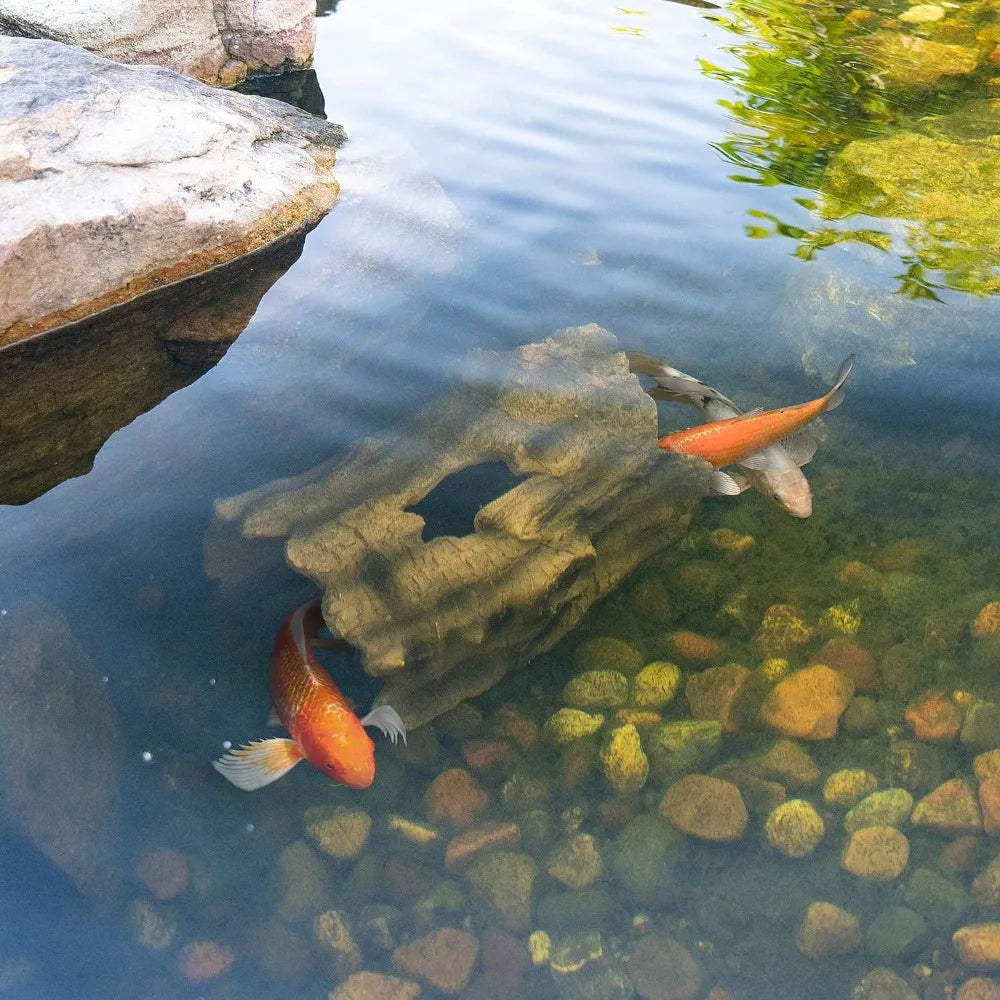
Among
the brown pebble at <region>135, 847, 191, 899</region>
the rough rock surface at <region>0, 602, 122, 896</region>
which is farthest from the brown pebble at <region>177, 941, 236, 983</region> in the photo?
the rough rock surface at <region>0, 602, 122, 896</region>

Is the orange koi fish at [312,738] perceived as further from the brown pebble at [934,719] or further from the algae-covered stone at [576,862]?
the brown pebble at [934,719]

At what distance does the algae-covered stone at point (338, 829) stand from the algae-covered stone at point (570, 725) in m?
0.70

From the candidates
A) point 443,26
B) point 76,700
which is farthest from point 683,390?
point 443,26

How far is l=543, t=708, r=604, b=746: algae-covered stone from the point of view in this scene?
10.6 feet

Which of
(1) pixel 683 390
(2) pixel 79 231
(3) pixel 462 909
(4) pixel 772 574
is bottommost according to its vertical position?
(3) pixel 462 909

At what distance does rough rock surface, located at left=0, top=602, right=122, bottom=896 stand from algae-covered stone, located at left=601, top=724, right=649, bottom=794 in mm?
1613

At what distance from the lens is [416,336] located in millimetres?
4574

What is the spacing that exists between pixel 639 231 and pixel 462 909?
4.01 meters

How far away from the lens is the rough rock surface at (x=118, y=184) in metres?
4.22

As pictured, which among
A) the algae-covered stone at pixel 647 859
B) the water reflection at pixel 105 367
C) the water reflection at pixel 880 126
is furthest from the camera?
the water reflection at pixel 880 126

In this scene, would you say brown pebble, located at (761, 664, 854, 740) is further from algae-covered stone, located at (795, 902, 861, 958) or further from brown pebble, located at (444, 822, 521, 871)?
brown pebble, located at (444, 822, 521, 871)

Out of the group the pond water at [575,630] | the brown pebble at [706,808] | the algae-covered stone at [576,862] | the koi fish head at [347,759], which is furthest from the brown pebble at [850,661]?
the koi fish head at [347,759]

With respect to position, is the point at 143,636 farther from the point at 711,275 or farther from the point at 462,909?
the point at 711,275

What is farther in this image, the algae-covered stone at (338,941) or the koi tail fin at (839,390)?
the koi tail fin at (839,390)
